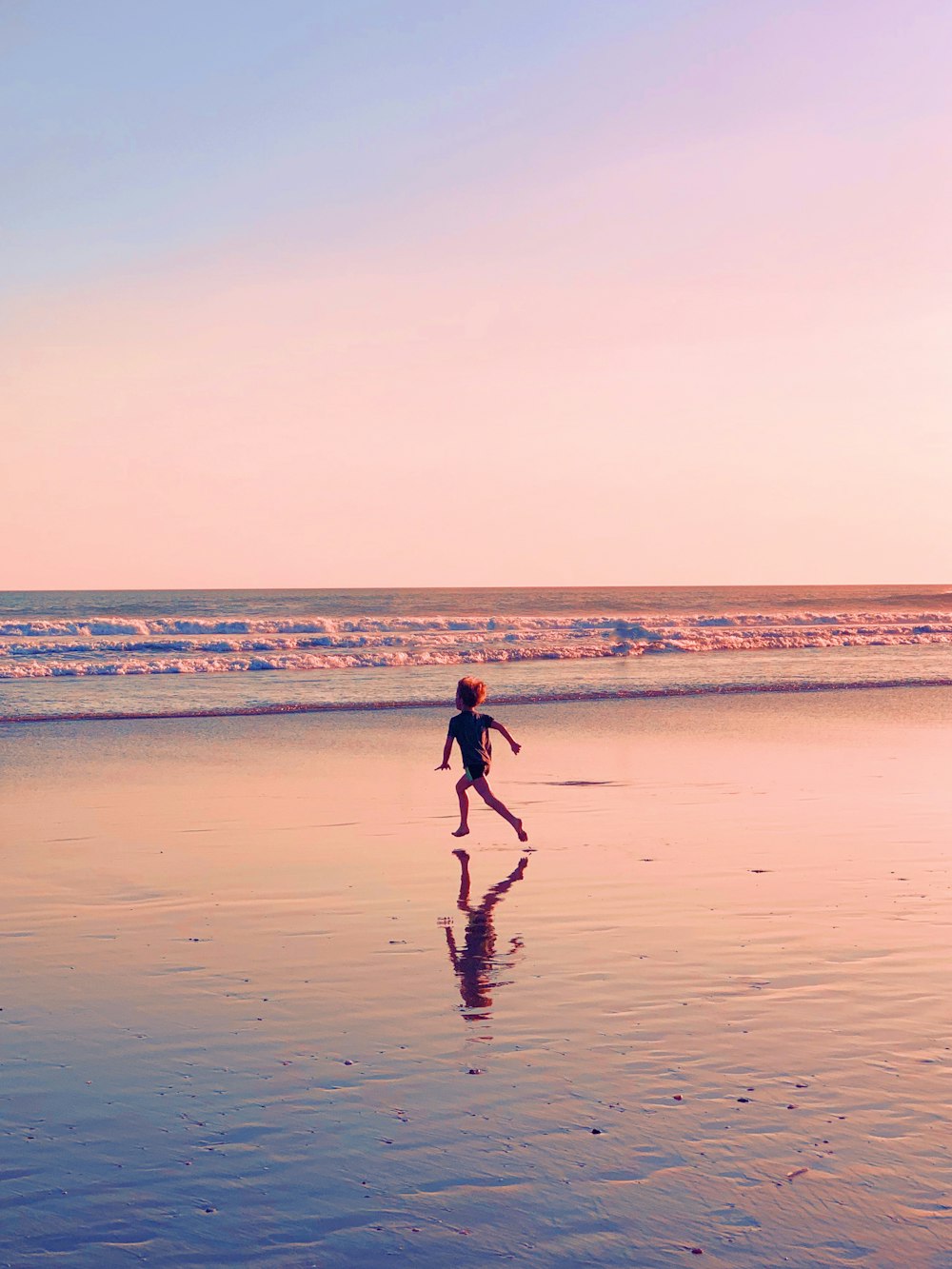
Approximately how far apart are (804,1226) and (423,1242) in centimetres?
123

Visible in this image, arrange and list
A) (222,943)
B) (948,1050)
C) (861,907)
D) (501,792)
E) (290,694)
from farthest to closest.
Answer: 1. (290,694)
2. (501,792)
3. (861,907)
4. (222,943)
5. (948,1050)

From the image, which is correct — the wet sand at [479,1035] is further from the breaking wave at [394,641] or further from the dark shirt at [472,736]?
the breaking wave at [394,641]

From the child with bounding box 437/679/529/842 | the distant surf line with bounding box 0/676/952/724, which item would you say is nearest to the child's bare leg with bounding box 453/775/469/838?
the child with bounding box 437/679/529/842

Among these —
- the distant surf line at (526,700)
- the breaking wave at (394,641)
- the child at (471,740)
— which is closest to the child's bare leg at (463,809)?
the child at (471,740)

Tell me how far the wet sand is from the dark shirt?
0.72m

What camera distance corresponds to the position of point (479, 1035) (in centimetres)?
602

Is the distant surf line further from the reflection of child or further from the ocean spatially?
the reflection of child

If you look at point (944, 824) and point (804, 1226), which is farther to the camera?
point (944, 824)

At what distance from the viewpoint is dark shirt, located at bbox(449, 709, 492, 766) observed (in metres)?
12.5

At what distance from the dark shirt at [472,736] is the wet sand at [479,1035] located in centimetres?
72

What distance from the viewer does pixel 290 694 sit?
92.9ft

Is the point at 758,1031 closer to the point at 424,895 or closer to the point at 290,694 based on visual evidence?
the point at 424,895

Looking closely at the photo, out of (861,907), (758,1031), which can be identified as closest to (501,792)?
(861,907)

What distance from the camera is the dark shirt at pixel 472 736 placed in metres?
12.5
